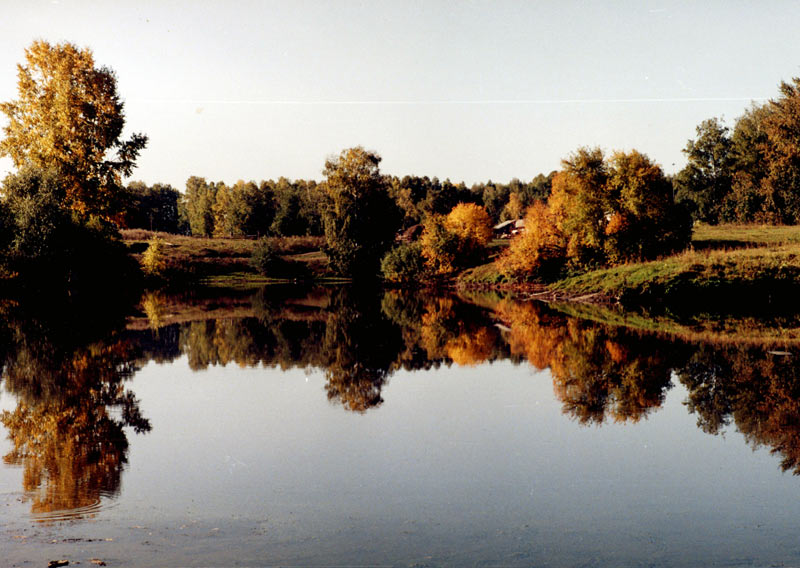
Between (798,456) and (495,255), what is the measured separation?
169ft

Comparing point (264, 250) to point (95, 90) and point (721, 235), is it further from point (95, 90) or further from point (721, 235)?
point (721, 235)

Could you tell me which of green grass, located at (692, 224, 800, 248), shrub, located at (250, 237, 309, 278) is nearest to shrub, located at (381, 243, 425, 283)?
shrub, located at (250, 237, 309, 278)

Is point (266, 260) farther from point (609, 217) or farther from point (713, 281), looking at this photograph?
point (713, 281)

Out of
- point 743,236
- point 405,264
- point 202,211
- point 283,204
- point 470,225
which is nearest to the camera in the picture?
point 743,236

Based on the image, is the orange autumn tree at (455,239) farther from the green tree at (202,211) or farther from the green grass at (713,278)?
the green tree at (202,211)

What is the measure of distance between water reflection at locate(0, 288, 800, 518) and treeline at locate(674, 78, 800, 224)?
4308 cm

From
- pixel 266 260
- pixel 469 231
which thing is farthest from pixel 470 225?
pixel 266 260

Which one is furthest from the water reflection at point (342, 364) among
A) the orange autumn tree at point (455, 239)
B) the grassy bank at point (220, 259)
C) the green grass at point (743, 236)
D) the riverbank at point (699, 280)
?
the grassy bank at point (220, 259)

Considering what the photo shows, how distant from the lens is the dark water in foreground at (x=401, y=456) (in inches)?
269

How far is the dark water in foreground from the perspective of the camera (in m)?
6.82

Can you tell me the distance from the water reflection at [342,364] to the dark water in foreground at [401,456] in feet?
0.27

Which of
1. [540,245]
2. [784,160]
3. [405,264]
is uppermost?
[784,160]

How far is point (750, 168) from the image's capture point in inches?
2886

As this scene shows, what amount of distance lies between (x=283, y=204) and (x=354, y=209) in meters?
45.9
